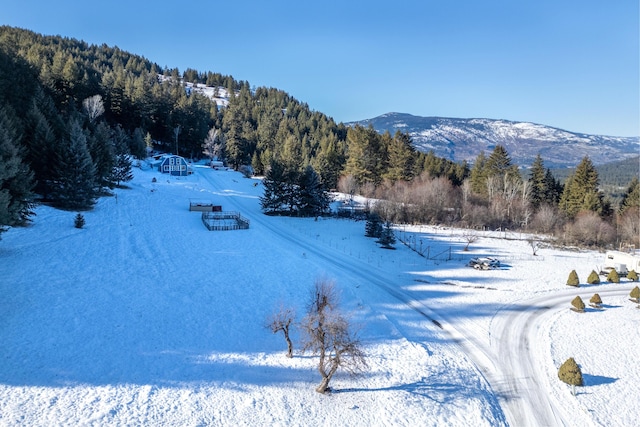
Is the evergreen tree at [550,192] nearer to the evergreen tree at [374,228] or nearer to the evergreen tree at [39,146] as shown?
the evergreen tree at [374,228]

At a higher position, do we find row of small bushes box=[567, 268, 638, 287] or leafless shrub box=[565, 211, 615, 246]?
leafless shrub box=[565, 211, 615, 246]

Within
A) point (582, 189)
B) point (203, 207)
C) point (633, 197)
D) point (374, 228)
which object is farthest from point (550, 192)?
point (203, 207)

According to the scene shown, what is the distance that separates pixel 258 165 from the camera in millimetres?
90188

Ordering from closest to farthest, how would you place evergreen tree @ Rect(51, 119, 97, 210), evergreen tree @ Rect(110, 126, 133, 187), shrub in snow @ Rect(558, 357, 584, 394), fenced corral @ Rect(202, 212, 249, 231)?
1. shrub in snow @ Rect(558, 357, 584, 394)
2. evergreen tree @ Rect(51, 119, 97, 210)
3. fenced corral @ Rect(202, 212, 249, 231)
4. evergreen tree @ Rect(110, 126, 133, 187)

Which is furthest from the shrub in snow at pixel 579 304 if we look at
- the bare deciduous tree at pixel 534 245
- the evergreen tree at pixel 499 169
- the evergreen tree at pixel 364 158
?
the evergreen tree at pixel 364 158

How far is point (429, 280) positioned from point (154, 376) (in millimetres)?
23759

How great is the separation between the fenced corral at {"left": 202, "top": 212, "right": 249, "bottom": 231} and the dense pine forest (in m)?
8.50

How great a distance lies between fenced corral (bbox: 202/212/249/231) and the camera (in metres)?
42.1

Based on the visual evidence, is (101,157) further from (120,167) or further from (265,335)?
(265,335)

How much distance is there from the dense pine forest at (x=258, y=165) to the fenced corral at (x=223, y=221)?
8501mm

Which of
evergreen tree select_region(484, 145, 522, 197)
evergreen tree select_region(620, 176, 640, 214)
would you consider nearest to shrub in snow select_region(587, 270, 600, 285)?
evergreen tree select_region(484, 145, 522, 197)

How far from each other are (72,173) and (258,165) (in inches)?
2079

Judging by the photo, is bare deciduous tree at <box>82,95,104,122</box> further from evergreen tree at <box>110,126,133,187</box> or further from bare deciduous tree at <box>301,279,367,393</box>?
bare deciduous tree at <box>301,279,367,393</box>

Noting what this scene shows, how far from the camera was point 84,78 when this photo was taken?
83.4m
